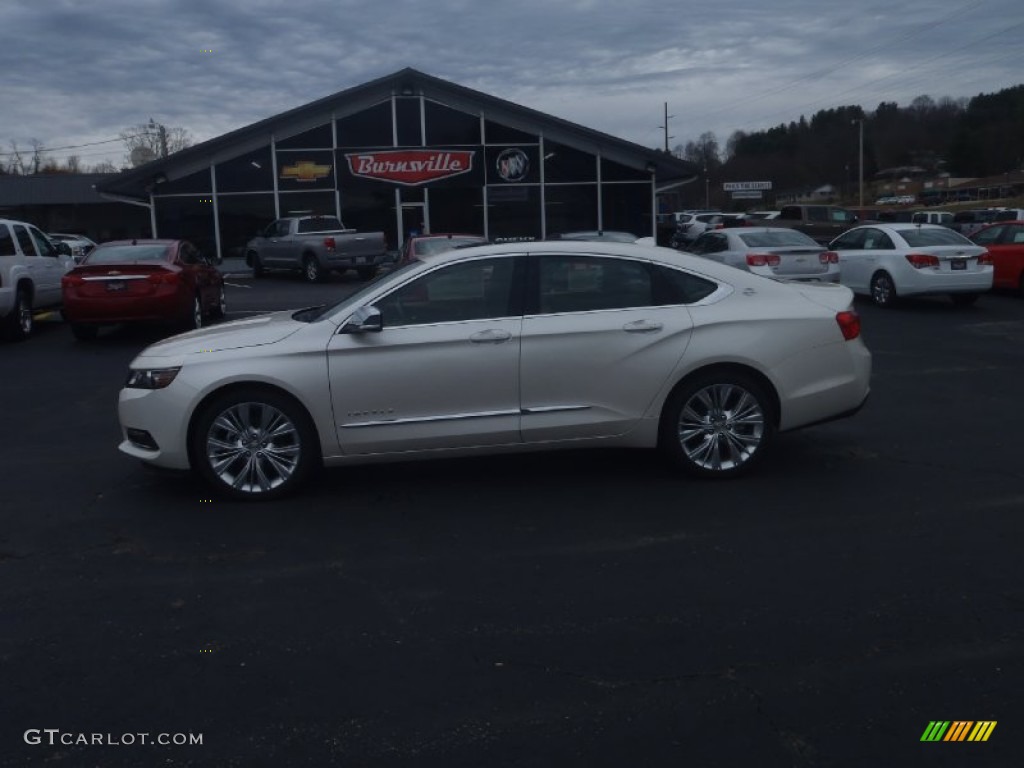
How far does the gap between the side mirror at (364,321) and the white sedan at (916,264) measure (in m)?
13.6

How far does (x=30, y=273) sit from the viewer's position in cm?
1698

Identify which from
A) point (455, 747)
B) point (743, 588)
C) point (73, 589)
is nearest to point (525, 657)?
point (455, 747)

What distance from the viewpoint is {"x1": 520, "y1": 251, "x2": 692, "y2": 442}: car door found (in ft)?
23.5

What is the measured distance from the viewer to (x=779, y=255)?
1911cm

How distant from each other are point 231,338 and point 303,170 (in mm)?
29532

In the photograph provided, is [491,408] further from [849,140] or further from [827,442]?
[849,140]

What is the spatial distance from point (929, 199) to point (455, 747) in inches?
2999

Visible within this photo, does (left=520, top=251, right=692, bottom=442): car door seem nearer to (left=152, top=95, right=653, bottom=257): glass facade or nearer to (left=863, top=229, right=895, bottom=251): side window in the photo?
(left=863, top=229, right=895, bottom=251): side window

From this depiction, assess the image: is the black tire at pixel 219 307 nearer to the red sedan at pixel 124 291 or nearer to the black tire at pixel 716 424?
the red sedan at pixel 124 291

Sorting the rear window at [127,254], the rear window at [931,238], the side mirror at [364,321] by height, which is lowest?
the side mirror at [364,321]

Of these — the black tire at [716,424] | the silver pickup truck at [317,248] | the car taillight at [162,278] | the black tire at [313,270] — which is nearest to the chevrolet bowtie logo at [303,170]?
the silver pickup truck at [317,248]

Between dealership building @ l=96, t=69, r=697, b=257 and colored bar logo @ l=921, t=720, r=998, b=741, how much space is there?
31.7 m

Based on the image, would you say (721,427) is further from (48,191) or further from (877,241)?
(48,191)

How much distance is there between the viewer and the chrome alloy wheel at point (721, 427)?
7.36 meters
